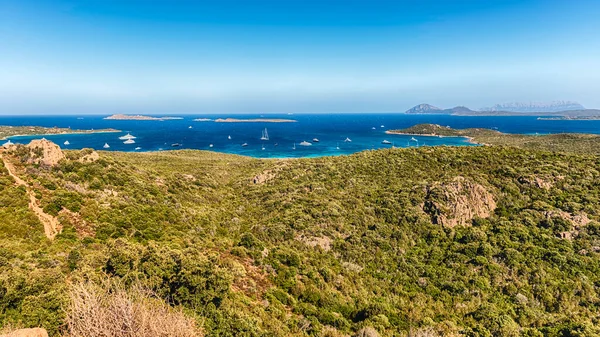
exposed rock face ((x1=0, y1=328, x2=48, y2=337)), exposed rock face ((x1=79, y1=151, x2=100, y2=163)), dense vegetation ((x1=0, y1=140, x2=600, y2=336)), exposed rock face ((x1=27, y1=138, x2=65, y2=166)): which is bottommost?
dense vegetation ((x1=0, y1=140, x2=600, y2=336))

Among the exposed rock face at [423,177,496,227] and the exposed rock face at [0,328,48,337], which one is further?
the exposed rock face at [423,177,496,227]

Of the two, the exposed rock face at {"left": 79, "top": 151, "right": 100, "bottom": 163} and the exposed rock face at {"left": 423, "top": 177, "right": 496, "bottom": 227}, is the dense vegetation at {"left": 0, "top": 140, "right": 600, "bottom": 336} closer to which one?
the exposed rock face at {"left": 423, "top": 177, "right": 496, "bottom": 227}

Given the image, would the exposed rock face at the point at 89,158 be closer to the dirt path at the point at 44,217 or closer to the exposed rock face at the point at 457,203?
the dirt path at the point at 44,217

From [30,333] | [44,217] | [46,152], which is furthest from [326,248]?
[46,152]

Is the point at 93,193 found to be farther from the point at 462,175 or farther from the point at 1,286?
the point at 462,175

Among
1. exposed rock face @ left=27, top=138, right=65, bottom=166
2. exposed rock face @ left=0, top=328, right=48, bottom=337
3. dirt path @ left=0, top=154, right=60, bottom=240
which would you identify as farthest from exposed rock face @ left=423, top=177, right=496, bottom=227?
exposed rock face @ left=27, top=138, right=65, bottom=166

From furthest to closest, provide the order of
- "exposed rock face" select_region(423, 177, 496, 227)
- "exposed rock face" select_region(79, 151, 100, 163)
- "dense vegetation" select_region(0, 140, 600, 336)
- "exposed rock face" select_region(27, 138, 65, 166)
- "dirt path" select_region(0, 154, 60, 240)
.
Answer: "exposed rock face" select_region(79, 151, 100, 163), "exposed rock face" select_region(423, 177, 496, 227), "exposed rock face" select_region(27, 138, 65, 166), "dirt path" select_region(0, 154, 60, 240), "dense vegetation" select_region(0, 140, 600, 336)

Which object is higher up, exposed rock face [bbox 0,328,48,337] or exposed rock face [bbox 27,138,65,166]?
exposed rock face [bbox 27,138,65,166]
